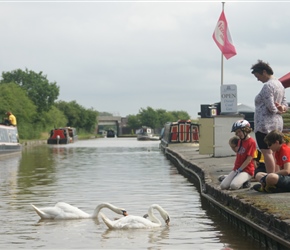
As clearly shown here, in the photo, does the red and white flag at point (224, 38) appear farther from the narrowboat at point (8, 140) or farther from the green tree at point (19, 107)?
the green tree at point (19, 107)

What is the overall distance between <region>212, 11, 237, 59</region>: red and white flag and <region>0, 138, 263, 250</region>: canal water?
8.96 m

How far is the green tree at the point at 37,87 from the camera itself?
107625 mm

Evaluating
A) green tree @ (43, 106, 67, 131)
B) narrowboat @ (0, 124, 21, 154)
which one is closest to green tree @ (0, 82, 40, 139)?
green tree @ (43, 106, 67, 131)

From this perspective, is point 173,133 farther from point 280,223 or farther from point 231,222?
point 280,223

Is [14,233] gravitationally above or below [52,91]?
below

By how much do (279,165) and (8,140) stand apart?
33.4 meters

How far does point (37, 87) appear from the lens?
108750 mm

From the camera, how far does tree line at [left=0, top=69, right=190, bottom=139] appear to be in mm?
84188

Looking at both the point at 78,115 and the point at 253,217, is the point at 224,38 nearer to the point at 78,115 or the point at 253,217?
the point at 253,217

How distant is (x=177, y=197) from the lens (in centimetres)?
1692

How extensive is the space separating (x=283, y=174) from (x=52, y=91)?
98.2 meters

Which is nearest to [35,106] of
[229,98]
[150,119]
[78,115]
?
[78,115]

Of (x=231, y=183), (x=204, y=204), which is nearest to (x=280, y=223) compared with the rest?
(x=231, y=183)

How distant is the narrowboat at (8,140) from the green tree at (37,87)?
60415mm
